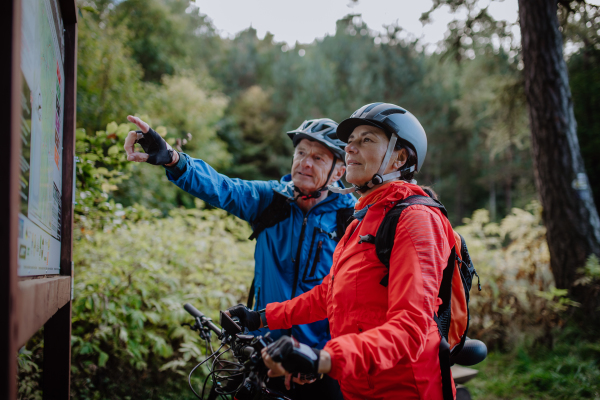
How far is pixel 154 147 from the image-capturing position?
7.00ft

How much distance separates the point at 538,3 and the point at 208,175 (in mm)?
5888

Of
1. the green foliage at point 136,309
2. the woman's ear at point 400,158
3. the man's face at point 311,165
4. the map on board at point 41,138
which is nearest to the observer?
the map on board at point 41,138

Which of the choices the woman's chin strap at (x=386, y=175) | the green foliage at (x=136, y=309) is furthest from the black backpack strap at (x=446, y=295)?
the green foliage at (x=136, y=309)

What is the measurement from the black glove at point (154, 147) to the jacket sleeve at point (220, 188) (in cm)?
14

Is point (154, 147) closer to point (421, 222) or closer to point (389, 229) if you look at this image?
point (389, 229)

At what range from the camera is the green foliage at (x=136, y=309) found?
3480mm

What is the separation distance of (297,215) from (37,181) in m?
1.81

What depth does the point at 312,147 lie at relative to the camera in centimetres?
293

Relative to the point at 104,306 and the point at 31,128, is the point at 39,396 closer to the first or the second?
the point at 104,306

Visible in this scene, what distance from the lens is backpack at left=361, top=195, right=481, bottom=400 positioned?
1.65m

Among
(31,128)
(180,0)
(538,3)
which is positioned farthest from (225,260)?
(180,0)

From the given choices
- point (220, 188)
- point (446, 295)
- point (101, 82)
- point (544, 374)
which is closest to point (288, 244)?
point (220, 188)

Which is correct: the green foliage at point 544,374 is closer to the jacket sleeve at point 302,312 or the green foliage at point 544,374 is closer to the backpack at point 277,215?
the backpack at point 277,215

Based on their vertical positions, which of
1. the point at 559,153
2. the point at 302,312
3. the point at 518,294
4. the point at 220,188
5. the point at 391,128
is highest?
the point at 559,153
